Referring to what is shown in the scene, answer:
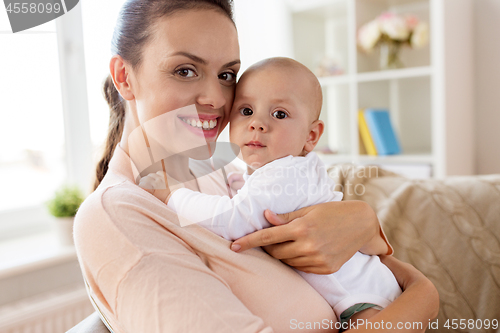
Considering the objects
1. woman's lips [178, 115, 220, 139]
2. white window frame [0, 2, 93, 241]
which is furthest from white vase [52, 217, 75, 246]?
woman's lips [178, 115, 220, 139]

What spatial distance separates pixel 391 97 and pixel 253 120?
220cm

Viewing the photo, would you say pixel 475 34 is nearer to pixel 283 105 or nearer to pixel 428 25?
pixel 428 25

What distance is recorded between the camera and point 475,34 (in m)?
2.58

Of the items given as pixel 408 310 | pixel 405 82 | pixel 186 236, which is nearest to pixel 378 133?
pixel 405 82

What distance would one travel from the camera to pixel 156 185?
3.21 feet

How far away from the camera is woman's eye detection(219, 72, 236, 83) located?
1.08m

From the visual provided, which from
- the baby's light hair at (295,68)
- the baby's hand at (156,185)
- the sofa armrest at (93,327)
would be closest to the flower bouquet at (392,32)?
the baby's light hair at (295,68)

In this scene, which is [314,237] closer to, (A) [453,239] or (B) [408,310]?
(B) [408,310]

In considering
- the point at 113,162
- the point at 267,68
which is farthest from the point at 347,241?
the point at 113,162

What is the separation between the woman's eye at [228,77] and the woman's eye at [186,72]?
9 centimetres

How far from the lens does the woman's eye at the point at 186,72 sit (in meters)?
0.99

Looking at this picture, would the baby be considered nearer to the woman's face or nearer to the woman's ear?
the woman's face

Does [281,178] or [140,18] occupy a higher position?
[140,18]

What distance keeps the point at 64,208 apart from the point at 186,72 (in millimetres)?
1342
